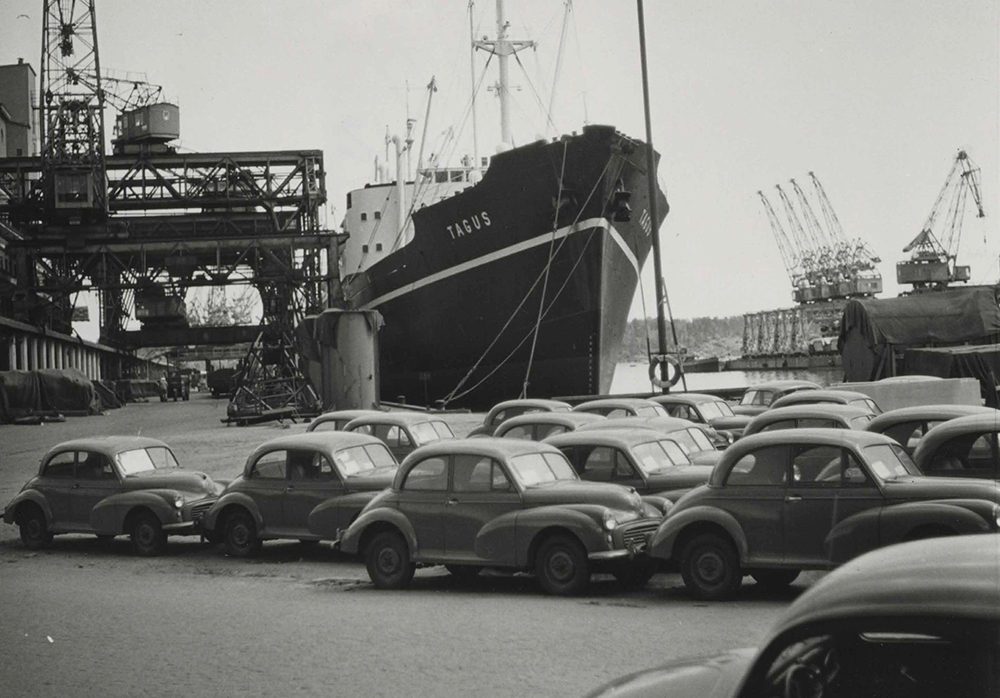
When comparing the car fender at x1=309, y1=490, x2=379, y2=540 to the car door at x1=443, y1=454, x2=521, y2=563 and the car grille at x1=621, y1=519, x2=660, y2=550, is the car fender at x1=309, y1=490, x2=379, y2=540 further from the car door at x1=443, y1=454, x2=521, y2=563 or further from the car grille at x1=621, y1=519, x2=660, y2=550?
the car grille at x1=621, y1=519, x2=660, y2=550

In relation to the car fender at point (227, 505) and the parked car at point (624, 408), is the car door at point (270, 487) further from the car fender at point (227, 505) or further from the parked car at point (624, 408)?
the parked car at point (624, 408)

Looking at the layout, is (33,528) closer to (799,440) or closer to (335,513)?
(335,513)

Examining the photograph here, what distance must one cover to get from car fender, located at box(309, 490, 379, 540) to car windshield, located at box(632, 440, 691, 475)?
2.69 m

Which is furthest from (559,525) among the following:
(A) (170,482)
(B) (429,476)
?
(A) (170,482)

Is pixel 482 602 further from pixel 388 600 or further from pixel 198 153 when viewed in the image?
pixel 198 153

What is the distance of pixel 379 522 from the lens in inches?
400

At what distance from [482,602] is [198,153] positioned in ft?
151

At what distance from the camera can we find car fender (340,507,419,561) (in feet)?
32.8

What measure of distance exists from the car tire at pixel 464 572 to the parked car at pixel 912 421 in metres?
4.14

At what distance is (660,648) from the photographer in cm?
698

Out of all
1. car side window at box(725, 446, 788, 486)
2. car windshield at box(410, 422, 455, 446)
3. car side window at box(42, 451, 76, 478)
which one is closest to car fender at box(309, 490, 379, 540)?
car windshield at box(410, 422, 455, 446)

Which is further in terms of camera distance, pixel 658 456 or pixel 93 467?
pixel 93 467

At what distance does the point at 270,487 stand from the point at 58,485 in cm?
299

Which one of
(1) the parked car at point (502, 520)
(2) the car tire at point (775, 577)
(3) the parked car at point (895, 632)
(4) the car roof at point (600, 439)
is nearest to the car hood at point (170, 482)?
(1) the parked car at point (502, 520)
